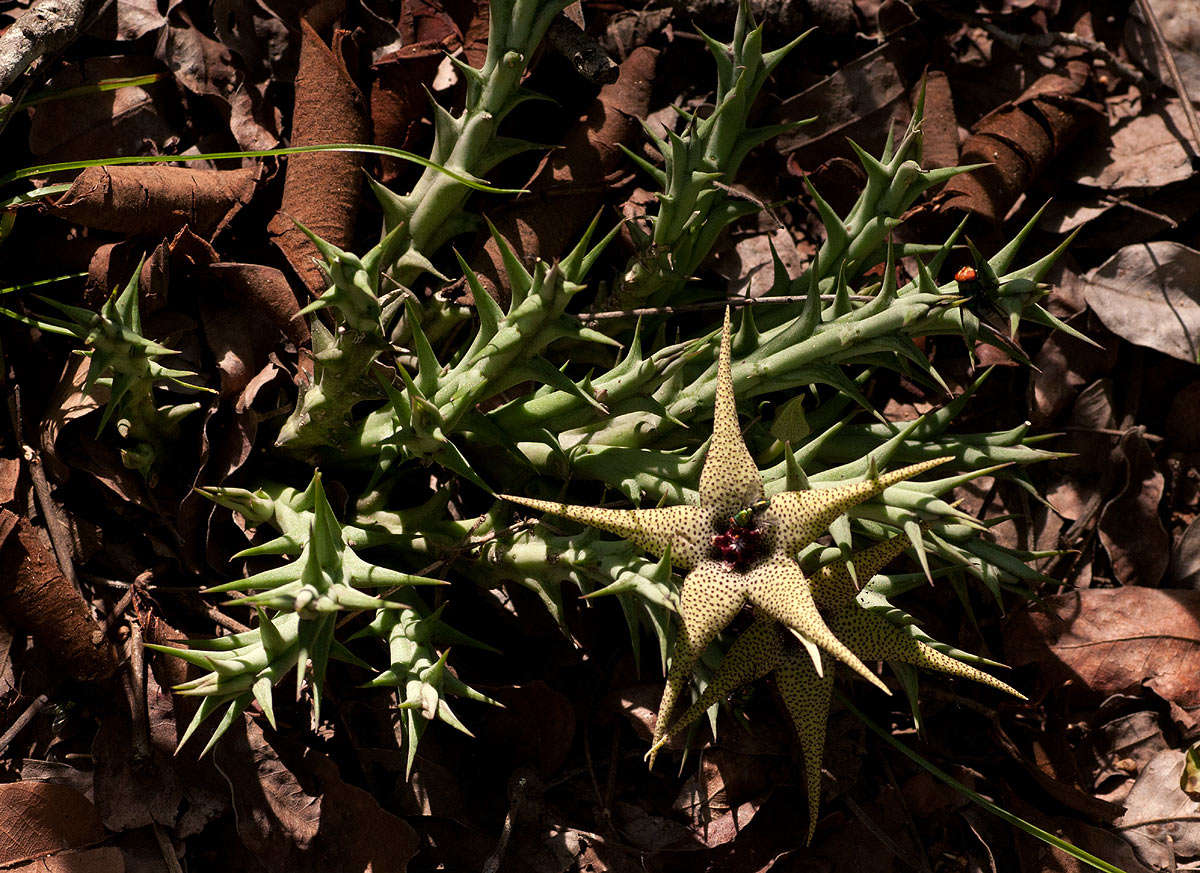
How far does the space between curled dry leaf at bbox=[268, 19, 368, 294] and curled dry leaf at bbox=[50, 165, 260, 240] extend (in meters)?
0.12

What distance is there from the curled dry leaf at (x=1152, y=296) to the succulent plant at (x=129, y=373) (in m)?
2.43

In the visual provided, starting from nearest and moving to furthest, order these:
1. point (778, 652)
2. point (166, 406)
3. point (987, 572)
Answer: point (778, 652) → point (987, 572) → point (166, 406)

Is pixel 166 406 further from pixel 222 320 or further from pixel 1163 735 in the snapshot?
pixel 1163 735

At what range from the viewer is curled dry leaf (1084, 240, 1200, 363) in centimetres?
275

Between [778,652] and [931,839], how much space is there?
112cm

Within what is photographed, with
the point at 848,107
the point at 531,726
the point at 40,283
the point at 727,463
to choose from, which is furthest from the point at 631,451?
the point at 848,107

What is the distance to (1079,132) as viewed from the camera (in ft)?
9.45

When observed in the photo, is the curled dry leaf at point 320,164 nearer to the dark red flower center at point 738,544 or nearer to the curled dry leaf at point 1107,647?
the dark red flower center at point 738,544

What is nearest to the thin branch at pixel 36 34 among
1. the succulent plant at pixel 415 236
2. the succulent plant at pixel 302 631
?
the succulent plant at pixel 415 236

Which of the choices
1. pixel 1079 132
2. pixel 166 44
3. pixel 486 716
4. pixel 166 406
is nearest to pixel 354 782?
pixel 486 716

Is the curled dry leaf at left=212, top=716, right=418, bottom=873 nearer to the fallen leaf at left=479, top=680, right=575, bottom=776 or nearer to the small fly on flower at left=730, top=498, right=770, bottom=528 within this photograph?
the fallen leaf at left=479, top=680, right=575, bottom=776

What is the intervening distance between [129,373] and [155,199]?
1.82 feet

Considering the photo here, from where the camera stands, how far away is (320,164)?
2.32 metres

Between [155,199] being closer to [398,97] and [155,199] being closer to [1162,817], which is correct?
[398,97]
